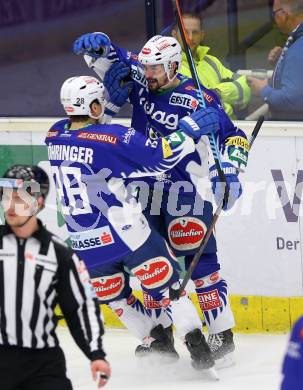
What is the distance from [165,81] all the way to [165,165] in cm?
52

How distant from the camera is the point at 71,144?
5.43 meters

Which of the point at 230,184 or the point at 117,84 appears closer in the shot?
the point at 230,184

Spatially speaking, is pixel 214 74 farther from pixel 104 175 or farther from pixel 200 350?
pixel 200 350

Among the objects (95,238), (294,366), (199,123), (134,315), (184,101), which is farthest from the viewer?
(134,315)

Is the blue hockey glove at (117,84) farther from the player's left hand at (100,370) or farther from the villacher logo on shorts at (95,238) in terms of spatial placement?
the player's left hand at (100,370)

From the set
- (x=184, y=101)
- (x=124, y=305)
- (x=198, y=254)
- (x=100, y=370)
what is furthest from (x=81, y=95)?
(x=100, y=370)

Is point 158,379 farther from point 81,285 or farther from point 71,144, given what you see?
point 81,285

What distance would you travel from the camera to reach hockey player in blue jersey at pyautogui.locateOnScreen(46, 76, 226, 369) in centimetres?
→ 542

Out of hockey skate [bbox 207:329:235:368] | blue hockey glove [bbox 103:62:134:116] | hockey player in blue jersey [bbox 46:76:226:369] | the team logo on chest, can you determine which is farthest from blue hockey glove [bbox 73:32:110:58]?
hockey skate [bbox 207:329:235:368]

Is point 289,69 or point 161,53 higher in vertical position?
point 161,53

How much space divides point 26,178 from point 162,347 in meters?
2.04

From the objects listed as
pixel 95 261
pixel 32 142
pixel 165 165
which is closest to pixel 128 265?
pixel 95 261

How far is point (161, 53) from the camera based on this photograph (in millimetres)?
5750

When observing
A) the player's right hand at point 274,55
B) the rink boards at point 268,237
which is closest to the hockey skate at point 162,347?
the rink boards at point 268,237
